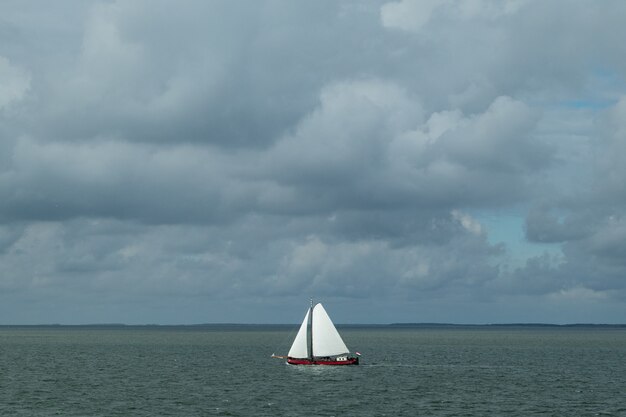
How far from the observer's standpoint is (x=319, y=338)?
13200 centimetres

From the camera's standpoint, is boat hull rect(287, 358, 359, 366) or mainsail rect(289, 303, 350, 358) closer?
mainsail rect(289, 303, 350, 358)

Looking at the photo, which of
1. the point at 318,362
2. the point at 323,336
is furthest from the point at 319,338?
the point at 318,362

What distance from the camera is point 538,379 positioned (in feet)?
396

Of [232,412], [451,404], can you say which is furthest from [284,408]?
[451,404]

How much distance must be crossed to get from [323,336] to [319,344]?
158 cm

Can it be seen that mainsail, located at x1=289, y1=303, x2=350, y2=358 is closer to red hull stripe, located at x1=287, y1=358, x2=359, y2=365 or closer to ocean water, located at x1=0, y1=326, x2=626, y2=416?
red hull stripe, located at x1=287, y1=358, x2=359, y2=365

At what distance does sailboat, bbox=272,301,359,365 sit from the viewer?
5153 inches

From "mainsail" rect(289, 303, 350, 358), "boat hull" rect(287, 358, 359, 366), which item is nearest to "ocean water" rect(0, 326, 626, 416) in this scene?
"boat hull" rect(287, 358, 359, 366)

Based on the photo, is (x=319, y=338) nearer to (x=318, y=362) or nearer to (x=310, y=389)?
(x=318, y=362)

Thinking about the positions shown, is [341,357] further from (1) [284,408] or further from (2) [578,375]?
(1) [284,408]

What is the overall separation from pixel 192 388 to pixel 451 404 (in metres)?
35.3

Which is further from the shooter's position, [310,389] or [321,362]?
[321,362]

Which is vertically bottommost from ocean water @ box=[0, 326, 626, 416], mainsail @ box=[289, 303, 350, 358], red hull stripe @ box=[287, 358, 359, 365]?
ocean water @ box=[0, 326, 626, 416]

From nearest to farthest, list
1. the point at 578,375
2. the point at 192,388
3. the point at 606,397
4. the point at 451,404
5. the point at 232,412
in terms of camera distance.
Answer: the point at 232,412
the point at 451,404
the point at 606,397
the point at 192,388
the point at 578,375
